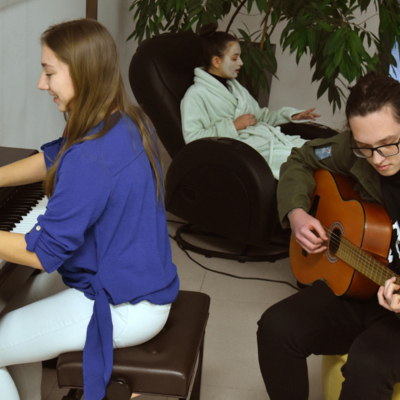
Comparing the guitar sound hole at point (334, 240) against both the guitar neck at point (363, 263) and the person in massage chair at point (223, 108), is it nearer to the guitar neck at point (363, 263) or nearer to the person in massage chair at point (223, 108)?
the guitar neck at point (363, 263)

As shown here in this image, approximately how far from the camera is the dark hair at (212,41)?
A: 2.67 m

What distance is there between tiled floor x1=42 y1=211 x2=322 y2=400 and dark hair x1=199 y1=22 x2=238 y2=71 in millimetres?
1025

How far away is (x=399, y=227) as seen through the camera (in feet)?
4.29

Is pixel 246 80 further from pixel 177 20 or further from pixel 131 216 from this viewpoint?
pixel 131 216

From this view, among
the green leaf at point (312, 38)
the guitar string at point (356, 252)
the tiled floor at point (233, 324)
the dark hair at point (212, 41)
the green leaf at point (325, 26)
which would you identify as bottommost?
the tiled floor at point (233, 324)

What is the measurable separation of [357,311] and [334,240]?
0.89 ft

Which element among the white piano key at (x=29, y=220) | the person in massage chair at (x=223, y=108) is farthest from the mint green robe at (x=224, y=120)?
the white piano key at (x=29, y=220)

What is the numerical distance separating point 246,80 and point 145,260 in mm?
2161

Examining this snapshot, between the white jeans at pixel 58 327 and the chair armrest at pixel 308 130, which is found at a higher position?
the white jeans at pixel 58 327

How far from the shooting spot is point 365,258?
1396mm

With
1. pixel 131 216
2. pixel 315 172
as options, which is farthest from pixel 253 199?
pixel 131 216

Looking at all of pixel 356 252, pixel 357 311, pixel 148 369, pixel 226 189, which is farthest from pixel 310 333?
pixel 226 189

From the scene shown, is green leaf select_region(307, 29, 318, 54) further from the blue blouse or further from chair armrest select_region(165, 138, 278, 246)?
the blue blouse

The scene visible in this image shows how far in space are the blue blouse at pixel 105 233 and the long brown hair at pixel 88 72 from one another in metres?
0.03
